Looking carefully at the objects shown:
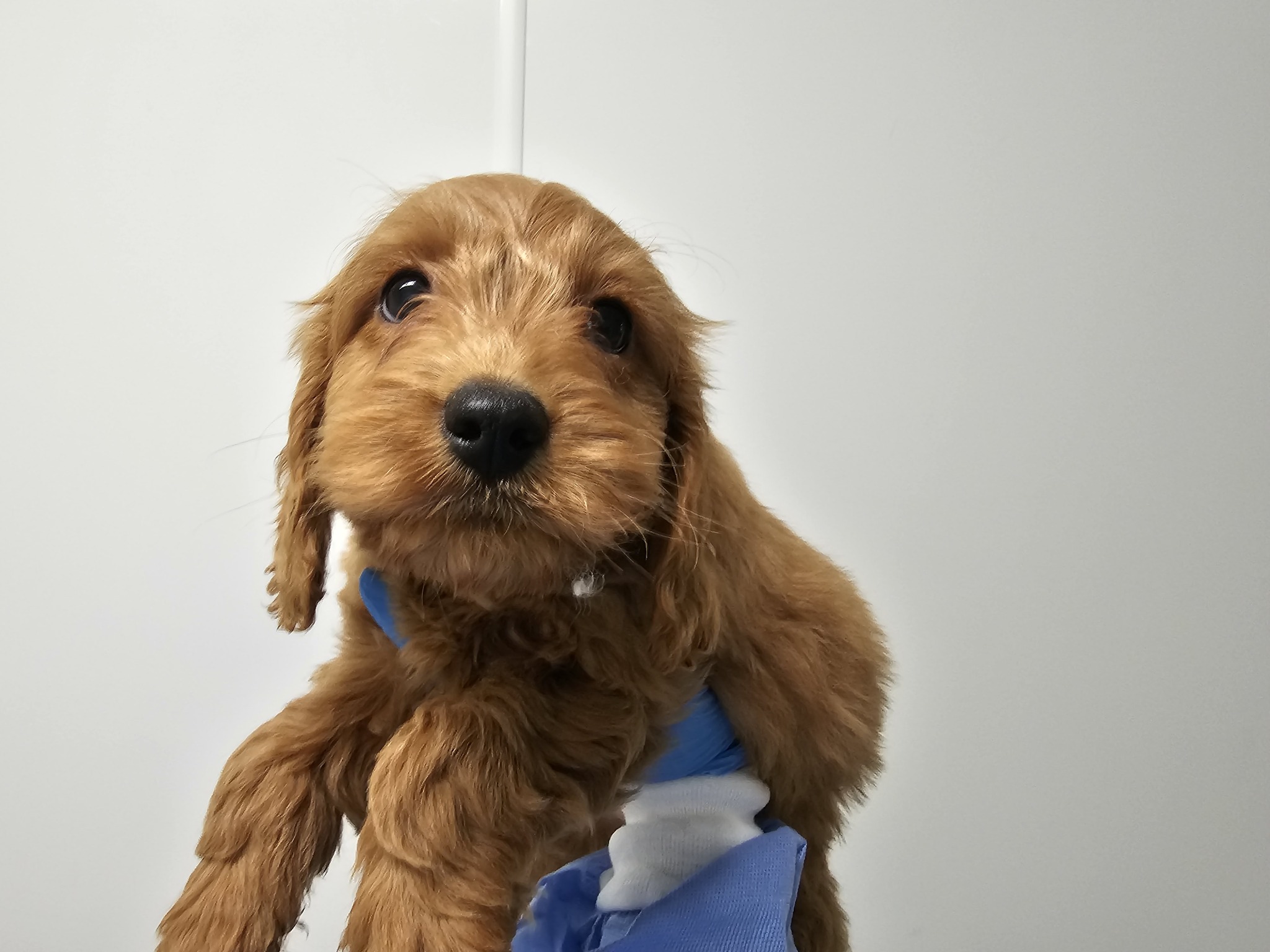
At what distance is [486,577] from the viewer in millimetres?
797

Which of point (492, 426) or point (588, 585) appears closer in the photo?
point (492, 426)

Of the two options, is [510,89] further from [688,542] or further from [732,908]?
[732,908]

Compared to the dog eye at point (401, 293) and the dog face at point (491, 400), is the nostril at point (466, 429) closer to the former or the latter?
the dog face at point (491, 400)

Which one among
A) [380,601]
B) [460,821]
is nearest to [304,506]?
[380,601]

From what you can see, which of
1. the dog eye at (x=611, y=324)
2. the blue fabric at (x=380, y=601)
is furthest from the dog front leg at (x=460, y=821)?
the dog eye at (x=611, y=324)

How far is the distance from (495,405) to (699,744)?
0.64m

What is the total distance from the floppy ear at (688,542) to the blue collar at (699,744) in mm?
117

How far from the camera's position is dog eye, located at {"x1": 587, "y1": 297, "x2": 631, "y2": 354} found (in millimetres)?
938

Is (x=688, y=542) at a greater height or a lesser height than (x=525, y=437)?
lesser

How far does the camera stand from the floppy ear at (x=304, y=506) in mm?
933

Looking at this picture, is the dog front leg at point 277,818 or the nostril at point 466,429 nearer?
the nostril at point 466,429

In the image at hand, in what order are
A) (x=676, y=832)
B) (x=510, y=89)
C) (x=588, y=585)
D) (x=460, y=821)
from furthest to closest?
(x=510, y=89) → (x=676, y=832) → (x=588, y=585) → (x=460, y=821)

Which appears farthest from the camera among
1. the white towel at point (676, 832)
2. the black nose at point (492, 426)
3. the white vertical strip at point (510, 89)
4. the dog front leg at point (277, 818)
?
the white vertical strip at point (510, 89)

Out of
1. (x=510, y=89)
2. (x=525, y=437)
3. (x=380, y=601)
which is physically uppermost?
(x=510, y=89)
